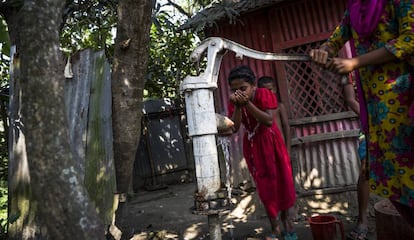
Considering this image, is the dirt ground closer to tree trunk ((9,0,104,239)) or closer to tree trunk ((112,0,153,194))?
tree trunk ((112,0,153,194))

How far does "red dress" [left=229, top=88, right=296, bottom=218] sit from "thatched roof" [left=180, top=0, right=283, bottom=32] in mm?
1959

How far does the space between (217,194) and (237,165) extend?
3.42 m

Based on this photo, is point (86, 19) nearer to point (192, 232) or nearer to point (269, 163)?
point (192, 232)

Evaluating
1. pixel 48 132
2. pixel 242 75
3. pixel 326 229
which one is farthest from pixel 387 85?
pixel 48 132

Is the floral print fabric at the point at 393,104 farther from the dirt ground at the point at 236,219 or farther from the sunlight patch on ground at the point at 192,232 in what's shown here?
the sunlight patch on ground at the point at 192,232

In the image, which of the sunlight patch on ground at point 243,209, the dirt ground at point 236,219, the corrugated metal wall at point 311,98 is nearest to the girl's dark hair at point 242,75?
the dirt ground at point 236,219

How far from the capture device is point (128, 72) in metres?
3.20

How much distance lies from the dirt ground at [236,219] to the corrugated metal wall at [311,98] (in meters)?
0.24

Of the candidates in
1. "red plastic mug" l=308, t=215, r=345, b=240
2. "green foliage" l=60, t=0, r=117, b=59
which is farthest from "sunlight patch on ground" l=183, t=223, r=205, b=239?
"green foliage" l=60, t=0, r=117, b=59

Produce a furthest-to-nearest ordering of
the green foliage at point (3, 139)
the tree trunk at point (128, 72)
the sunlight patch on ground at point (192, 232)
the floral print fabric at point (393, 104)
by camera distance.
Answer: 1. the sunlight patch on ground at point (192, 232)
2. the tree trunk at point (128, 72)
3. the green foliage at point (3, 139)
4. the floral print fabric at point (393, 104)

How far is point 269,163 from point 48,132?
193 cm

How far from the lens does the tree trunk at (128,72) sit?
125 inches

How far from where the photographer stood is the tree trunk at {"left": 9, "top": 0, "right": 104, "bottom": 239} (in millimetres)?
2447

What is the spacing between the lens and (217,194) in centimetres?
207
